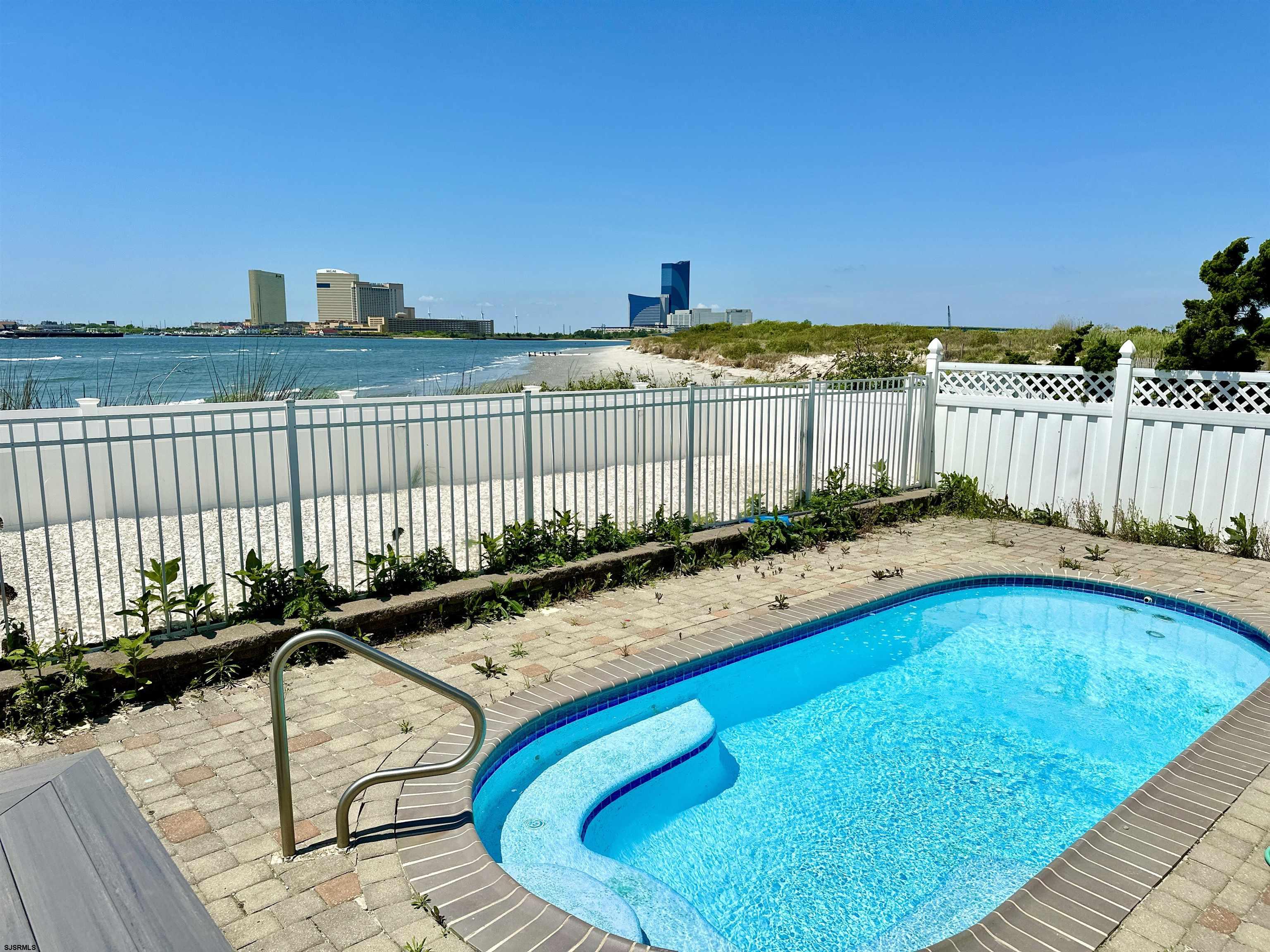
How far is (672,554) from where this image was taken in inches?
290

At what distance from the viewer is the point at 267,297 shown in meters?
61.5

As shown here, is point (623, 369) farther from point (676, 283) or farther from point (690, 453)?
point (676, 283)

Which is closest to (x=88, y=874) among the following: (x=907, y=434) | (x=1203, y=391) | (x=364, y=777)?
(x=364, y=777)

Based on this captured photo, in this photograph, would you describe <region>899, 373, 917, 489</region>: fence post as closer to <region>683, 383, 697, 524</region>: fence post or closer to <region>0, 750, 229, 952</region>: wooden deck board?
<region>683, 383, 697, 524</region>: fence post

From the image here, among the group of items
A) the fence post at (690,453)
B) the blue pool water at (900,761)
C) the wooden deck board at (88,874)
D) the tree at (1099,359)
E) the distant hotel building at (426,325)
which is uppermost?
the distant hotel building at (426,325)

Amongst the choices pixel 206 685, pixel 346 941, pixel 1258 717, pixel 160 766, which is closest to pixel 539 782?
pixel 346 941

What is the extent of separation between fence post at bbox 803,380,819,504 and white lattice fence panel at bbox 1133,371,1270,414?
350 cm

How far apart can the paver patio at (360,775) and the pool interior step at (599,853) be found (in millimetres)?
586

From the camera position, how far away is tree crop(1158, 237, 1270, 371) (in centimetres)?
793

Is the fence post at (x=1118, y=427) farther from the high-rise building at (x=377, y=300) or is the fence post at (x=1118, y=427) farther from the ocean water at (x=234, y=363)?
the high-rise building at (x=377, y=300)

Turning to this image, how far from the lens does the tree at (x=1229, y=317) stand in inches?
312

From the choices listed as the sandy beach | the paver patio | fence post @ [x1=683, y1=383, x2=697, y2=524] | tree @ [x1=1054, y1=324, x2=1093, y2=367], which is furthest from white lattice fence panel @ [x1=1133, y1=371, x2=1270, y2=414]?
the sandy beach

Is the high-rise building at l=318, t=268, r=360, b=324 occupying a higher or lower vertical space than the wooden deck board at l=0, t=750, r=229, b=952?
higher

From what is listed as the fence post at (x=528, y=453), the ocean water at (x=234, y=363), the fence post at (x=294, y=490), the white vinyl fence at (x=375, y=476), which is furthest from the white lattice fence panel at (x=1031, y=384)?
the fence post at (x=294, y=490)
